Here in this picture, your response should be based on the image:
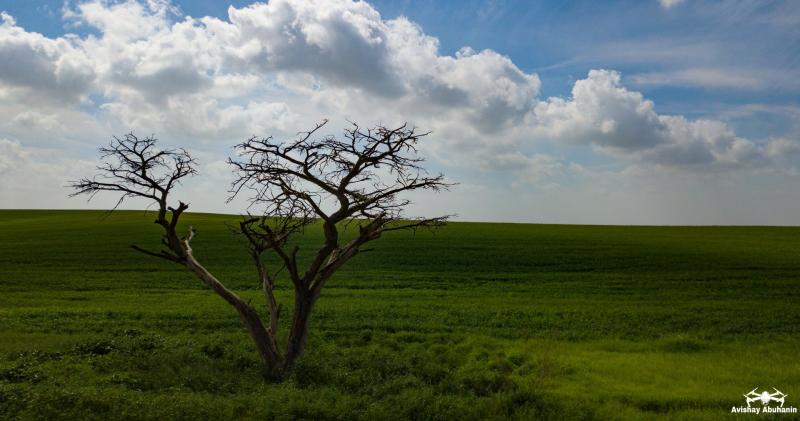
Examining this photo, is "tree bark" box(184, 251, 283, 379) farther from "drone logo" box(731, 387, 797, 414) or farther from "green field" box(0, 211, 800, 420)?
"drone logo" box(731, 387, 797, 414)

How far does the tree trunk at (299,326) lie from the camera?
1355 cm

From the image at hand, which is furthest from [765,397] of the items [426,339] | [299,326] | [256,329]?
[256,329]

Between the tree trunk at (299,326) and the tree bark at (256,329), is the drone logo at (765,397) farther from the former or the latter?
the tree bark at (256,329)

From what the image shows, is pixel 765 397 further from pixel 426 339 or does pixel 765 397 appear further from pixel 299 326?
pixel 299 326

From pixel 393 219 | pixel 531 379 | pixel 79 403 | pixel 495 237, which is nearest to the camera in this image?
pixel 79 403

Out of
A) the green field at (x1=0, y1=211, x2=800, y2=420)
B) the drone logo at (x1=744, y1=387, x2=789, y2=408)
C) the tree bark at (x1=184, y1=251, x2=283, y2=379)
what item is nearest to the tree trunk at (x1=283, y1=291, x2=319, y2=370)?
the tree bark at (x1=184, y1=251, x2=283, y2=379)

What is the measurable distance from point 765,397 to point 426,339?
A: 941 centimetres

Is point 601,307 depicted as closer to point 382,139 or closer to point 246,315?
point 382,139

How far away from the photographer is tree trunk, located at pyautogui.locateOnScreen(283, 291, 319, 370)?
1355 cm

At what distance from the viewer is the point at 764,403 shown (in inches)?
440

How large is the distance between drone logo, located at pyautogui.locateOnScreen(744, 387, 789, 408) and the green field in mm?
233

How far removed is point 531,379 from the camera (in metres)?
13.0

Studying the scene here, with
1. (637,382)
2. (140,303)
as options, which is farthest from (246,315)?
(140,303)

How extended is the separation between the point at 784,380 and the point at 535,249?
1120 inches
